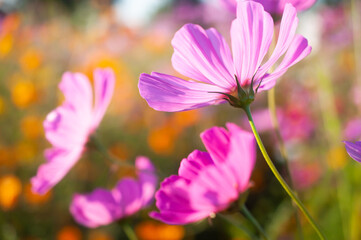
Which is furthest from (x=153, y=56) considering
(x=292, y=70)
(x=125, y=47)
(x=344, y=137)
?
(x=344, y=137)

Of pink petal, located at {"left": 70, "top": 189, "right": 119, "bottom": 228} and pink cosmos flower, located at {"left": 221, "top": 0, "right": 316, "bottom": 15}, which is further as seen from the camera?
pink petal, located at {"left": 70, "top": 189, "right": 119, "bottom": 228}

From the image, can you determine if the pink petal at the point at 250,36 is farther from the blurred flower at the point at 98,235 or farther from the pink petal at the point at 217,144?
the blurred flower at the point at 98,235

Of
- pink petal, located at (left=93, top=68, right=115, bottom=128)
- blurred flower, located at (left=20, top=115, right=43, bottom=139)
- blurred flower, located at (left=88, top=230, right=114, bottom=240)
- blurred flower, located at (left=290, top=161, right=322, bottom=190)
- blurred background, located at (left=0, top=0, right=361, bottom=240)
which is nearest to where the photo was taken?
pink petal, located at (left=93, top=68, right=115, bottom=128)

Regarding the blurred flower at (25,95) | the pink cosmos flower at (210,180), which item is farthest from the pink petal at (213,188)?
the blurred flower at (25,95)

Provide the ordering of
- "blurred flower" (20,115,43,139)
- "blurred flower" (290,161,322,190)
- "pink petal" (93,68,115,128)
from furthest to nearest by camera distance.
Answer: "blurred flower" (20,115,43,139) → "blurred flower" (290,161,322,190) → "pink petal" (93,68,115,128)

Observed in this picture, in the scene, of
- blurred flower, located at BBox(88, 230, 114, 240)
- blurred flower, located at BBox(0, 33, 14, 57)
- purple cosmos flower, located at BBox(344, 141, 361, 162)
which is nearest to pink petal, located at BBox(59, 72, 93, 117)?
purple cosmos flower, located at BBox(344, 141, 361, 162)

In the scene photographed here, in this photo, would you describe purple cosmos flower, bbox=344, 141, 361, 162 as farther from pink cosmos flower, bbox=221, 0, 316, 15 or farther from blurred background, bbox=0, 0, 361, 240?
blurred background, bbox=0, 0, 361, 240

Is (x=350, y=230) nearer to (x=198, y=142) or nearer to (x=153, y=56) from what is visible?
(x=198, y=142)
